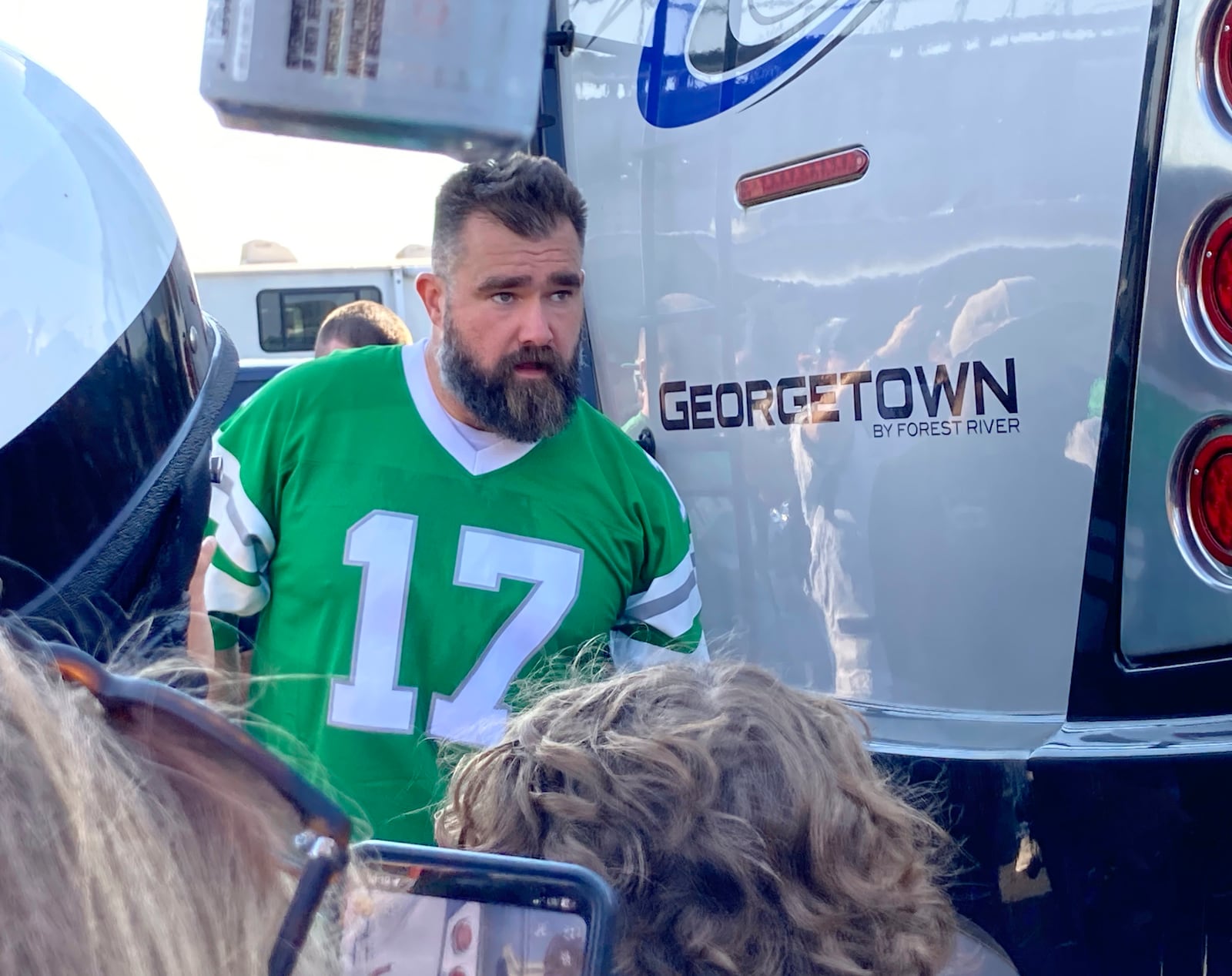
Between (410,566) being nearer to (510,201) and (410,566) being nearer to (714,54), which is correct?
(510,201)

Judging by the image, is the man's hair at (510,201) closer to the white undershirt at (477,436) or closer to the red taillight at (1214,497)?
the white undershirt at (477,436)

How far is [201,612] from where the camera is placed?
2084 mm

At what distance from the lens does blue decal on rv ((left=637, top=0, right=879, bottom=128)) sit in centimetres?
225

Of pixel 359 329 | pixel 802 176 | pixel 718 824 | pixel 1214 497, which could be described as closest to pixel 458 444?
pixel 802 176

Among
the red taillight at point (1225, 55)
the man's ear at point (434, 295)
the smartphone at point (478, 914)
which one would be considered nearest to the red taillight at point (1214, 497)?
the red taillight at point (1225, 55)

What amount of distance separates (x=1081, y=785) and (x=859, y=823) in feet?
3.14

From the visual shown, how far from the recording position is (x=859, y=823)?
112cm

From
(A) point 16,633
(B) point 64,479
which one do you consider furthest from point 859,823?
(B) point 64,479

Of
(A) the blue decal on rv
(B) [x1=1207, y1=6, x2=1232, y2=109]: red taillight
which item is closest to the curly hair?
(B) [x1=1207, y1=6, x2=1232, y2=109]: red taillight

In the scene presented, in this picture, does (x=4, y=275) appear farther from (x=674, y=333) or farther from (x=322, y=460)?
(x=674, y=333)

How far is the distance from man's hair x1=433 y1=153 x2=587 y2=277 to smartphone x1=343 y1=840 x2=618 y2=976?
150cm

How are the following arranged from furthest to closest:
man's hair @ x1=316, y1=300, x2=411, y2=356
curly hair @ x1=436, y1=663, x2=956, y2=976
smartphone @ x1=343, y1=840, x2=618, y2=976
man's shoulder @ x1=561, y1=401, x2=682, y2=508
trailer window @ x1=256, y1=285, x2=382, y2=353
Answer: trailer window @ x1=256, y1=285, x2=382, y2=353 → man's hair @ x1=316, y1=300, x2=411, y2=356 → man's shoulder @ x1=561, y1=401, x2=682, y2=508 → curly hair @ x1=436, y1=663, x2=956, y2=976 → smartphone @ x1=343, y1=840, x2=618, y2=976

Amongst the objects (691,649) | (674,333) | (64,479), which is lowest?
(691,649)

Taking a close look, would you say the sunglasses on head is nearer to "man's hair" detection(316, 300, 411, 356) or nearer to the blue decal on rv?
the blue decal on rv
